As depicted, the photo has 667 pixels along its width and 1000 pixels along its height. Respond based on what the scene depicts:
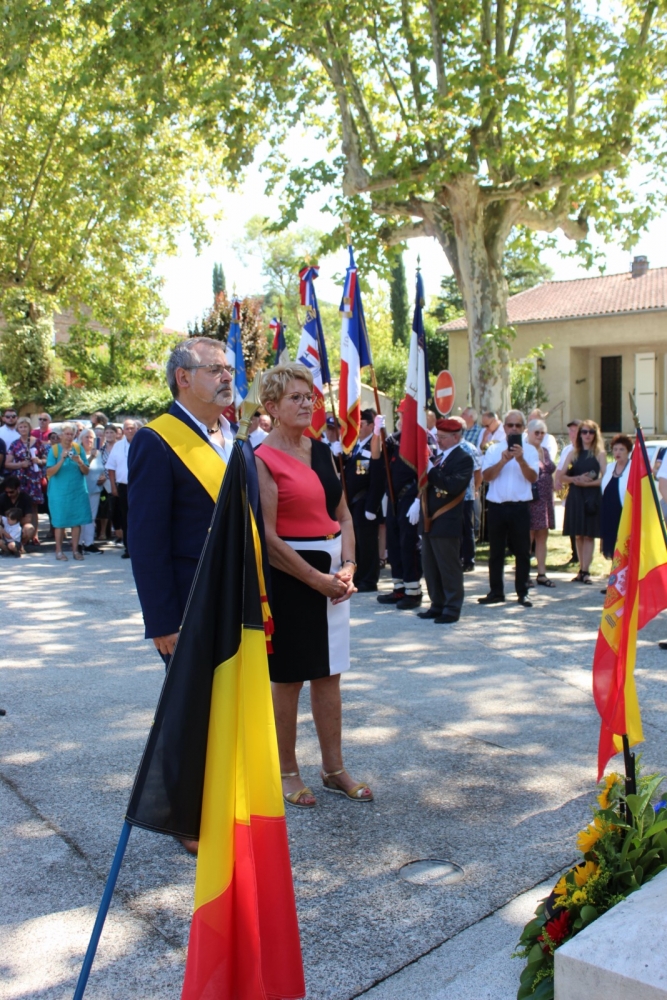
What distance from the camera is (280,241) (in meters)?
60.6

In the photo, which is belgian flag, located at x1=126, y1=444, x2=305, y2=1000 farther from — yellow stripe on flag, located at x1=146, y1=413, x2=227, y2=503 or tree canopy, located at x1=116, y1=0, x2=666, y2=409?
tree canopy, located at x1=116, y1=0, x2=666, y2=409

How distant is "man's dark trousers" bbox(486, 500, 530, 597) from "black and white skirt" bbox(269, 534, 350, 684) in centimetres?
513

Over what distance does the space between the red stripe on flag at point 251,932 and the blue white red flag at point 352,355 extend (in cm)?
647

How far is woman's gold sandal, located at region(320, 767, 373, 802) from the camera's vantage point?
14.2 ft

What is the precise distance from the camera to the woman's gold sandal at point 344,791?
14.2 feet

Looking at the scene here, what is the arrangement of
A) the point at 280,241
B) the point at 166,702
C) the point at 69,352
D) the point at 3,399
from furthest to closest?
the point at 280,241
the point at 69,352
the point at 3,399
the point at 166,702

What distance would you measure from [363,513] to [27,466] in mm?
5826

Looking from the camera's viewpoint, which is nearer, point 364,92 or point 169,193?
point 364,92

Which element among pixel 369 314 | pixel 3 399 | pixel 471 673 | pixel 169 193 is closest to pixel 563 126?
pixel 471 673

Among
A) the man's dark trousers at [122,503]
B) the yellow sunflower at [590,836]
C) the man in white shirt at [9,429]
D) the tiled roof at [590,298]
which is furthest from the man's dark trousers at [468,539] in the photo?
the tiled roof at [590,298]

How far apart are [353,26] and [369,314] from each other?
36.7 metres

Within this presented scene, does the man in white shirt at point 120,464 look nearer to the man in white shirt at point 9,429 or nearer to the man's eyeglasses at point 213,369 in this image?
the man in white shirt at point 9,429

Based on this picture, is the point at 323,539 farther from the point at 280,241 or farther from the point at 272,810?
the point at 280,241

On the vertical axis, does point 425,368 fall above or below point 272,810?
above
